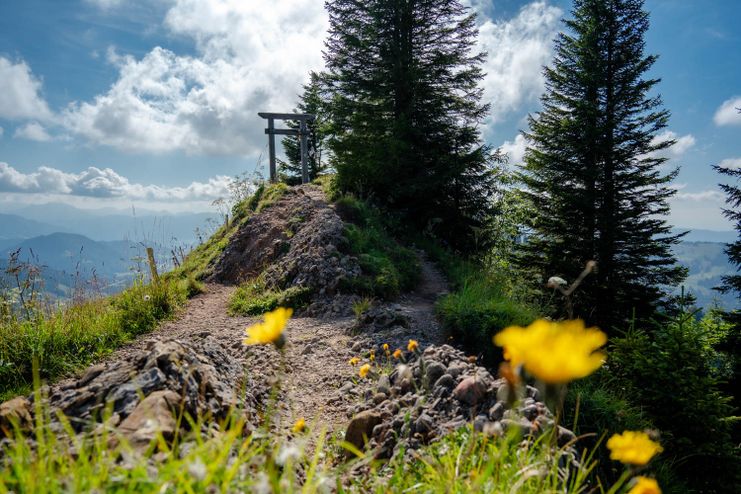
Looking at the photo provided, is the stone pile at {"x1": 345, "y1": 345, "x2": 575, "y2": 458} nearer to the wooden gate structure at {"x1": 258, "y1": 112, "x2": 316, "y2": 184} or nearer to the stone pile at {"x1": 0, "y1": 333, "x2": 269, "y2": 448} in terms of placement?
the stone pile at {"x1": 0, "y1": 333, "x2": 269, "y2": 448}

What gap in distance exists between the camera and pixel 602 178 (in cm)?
1259

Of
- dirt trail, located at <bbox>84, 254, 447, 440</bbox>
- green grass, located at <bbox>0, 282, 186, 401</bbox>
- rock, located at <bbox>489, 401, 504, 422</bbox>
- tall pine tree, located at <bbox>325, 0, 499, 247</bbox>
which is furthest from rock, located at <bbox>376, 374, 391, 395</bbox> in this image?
tall pine tree, located at <bbox>325, 0, 499, 247</bbox>

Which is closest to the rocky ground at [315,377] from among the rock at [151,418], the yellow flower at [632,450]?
the rock at [151,418]

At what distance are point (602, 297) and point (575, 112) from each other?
601cm

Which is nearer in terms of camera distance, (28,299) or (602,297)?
(28,299)

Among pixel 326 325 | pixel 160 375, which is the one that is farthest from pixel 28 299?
pixel 160 375

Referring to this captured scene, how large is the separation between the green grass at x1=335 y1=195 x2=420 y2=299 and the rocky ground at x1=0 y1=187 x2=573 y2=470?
279mm

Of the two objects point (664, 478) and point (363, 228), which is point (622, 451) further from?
point (363, 228)

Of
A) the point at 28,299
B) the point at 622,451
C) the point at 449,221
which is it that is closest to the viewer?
the point at 622,451

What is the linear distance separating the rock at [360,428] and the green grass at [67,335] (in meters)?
3.55

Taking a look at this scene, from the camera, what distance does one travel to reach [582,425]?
385 cm

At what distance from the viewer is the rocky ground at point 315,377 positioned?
2.23 m

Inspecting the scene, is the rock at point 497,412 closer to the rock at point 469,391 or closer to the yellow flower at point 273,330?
the rock at point 469,391

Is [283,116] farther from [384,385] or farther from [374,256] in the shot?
[384,385]
